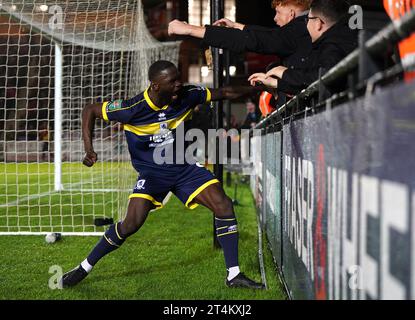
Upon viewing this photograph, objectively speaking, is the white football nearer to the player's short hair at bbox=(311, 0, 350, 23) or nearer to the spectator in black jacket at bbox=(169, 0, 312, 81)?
the spectator in black jacket at bbox=(169, 0, 312, 81)

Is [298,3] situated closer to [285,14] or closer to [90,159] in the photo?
[285,14]

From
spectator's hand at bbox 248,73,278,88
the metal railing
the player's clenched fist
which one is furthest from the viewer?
the player's clenched fist

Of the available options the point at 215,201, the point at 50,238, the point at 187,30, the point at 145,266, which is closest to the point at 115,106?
the point at 187,30

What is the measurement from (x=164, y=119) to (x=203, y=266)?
→ 1.48 metres

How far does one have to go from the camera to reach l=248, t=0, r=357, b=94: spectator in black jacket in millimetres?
3502

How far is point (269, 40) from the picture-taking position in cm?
455

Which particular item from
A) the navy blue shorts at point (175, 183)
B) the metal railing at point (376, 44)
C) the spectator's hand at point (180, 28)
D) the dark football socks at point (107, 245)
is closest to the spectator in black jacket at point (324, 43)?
the metal railing at point (376, 44)

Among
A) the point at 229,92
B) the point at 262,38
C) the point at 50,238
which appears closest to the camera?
the point at 262,38

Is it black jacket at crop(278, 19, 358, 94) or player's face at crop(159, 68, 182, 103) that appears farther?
player's face at crop(159, 68, 182, 103)

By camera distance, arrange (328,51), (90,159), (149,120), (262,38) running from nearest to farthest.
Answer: (328,51) < (262,38) < (90,159) < (149,120)

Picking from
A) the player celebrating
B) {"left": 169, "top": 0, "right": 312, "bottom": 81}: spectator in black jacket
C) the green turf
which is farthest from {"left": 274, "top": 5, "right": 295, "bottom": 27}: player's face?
the green turf

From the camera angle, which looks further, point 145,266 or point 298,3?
point 145,266

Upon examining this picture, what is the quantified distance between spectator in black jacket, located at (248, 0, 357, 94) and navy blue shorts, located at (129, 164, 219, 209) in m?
1.32

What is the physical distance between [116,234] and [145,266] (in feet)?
2.53
